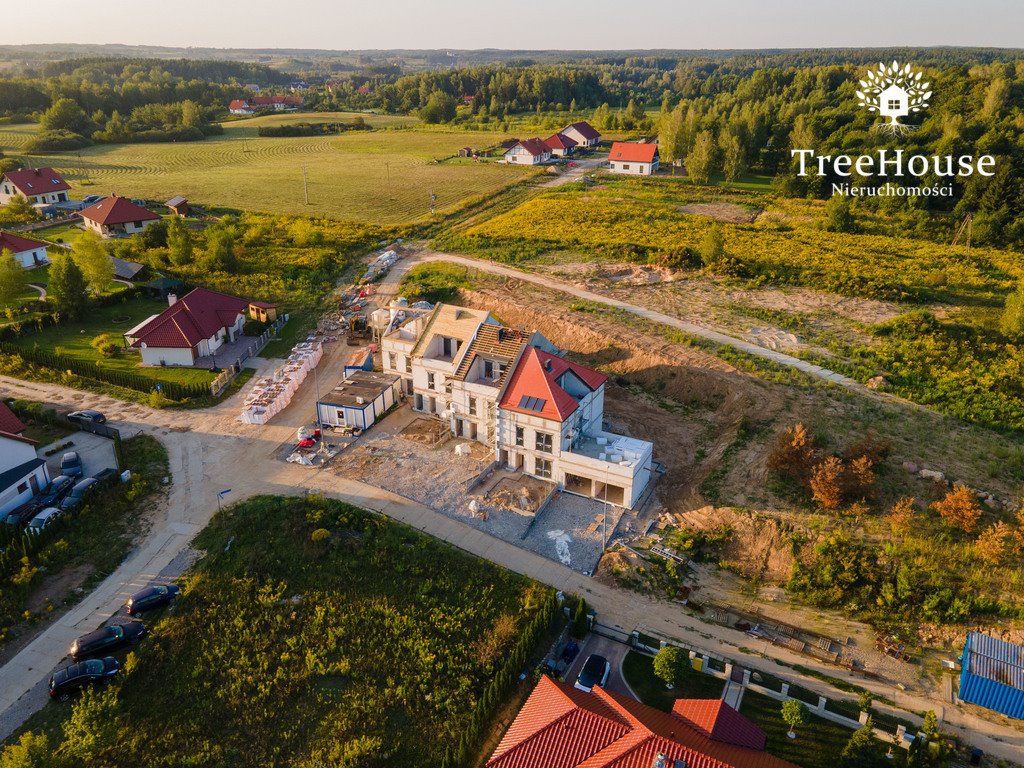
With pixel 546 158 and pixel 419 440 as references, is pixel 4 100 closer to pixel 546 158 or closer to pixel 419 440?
pixel 546 158

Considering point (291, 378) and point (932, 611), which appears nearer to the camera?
point (932, 611)

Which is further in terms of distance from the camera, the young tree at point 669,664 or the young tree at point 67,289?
the young tree at point 67,289

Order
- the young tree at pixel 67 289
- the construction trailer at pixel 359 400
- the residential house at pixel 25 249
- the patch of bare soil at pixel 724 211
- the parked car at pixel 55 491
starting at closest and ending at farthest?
the parked car at pixel 55 491
the construction trailer at pixel 359 400
the young tree at pixel 67 289
the residential house at pixel 25 249
the patch of bare soil at pixel 724 211

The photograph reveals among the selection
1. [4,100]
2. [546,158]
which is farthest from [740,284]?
[4,100]

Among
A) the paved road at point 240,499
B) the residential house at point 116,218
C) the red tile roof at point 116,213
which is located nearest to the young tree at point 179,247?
the residential house at point 116,218

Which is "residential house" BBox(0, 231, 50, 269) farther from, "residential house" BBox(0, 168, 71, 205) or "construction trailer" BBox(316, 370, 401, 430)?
"construction trailer" BBox(316, 370, 401, 430)

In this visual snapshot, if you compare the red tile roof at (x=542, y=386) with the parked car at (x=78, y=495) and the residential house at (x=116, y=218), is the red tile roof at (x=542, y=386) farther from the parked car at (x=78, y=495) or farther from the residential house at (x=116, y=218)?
the residential house at (x=116, y=218)
